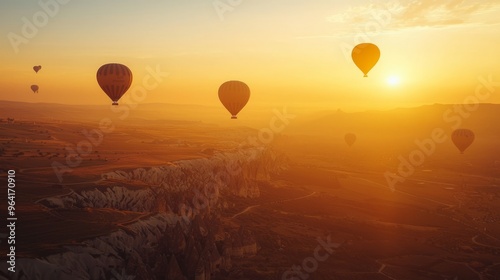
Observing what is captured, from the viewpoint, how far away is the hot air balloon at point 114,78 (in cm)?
7581

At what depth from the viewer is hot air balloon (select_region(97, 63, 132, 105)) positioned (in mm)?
75812

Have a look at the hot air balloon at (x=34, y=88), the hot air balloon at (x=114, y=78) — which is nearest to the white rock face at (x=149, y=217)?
the hot air balloon at (x=114, y=78)

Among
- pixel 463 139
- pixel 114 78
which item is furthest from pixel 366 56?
pixel 463 139

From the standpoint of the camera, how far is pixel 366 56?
8375cm

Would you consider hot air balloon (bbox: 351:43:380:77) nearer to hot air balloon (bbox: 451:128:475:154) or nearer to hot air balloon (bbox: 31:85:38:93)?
hot air balloon (bbox: 451:128:475:154)

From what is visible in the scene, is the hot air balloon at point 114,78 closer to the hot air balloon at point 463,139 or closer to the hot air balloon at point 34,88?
the hot air balloon at point 463,139

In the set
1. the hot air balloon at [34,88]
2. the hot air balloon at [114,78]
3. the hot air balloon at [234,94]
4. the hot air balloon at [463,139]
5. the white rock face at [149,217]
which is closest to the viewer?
the white rock face at [149,217]

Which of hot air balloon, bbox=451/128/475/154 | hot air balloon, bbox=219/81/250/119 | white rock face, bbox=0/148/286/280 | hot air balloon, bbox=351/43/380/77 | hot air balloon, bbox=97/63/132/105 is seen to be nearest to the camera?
white rock face, bbox=0/148/286/280

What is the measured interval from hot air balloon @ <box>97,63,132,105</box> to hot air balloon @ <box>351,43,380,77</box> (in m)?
42.3

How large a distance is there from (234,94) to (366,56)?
85.9ft

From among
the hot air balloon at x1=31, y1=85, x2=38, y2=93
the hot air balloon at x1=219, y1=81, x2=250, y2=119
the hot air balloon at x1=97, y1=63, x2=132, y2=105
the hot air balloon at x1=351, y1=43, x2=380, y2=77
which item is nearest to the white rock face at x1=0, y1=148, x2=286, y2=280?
the hot air balloon at x1=219, y1=81, x2=250, y2=119

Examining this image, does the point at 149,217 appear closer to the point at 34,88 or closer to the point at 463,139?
the point at 463,139

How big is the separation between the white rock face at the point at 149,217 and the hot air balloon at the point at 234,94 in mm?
13671

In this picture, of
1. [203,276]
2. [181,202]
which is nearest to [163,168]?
[181,202]
